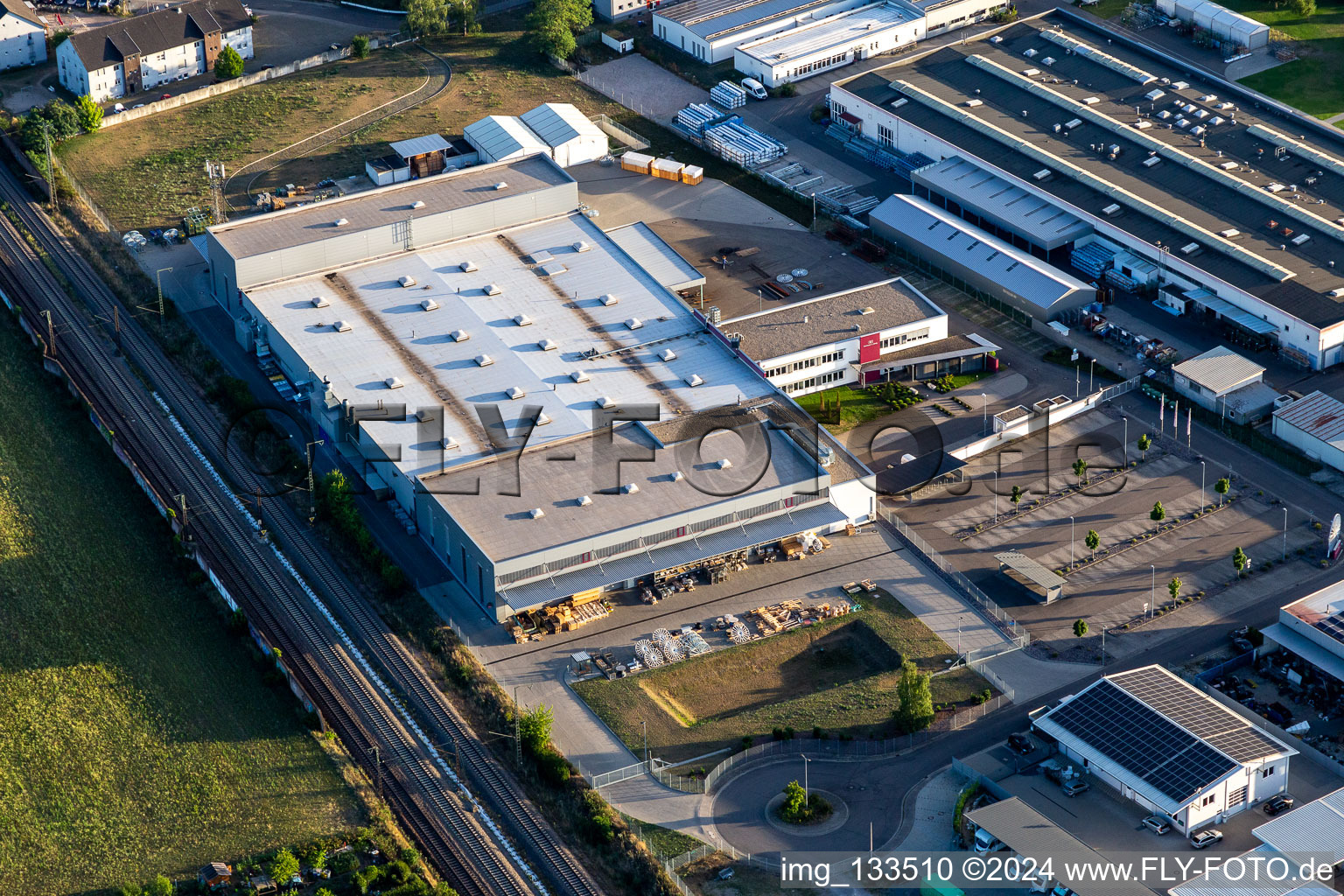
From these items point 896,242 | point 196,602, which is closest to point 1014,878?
point 196,602

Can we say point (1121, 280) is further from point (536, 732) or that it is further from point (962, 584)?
point (536, 732)

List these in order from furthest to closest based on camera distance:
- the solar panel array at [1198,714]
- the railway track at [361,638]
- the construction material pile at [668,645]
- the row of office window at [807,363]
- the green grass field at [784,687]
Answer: the row of office window at [807,363], the construction material pile at [668,645], the green grass field at [784,687], the railway track at [361,638], the solar panel array at [1198,714]

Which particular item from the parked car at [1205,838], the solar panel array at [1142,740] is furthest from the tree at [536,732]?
the parked car at [1205,838]

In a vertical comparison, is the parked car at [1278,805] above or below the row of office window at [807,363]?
below

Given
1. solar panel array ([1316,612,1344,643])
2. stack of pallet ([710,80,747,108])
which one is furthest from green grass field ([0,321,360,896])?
stack of pallet ([710,80,747,108])

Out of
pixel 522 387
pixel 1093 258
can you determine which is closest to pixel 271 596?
pixel 522 387

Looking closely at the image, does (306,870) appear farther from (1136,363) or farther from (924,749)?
(1136,363)

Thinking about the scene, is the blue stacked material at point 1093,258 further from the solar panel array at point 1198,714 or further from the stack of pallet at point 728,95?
the solar panel array at point 1198,714
